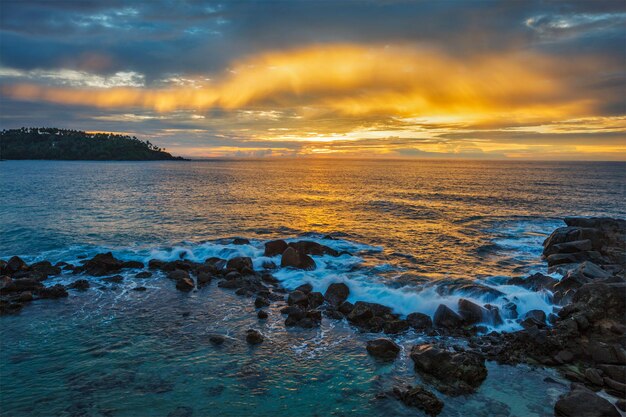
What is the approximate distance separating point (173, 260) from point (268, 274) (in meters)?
7.71

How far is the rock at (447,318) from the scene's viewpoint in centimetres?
1725

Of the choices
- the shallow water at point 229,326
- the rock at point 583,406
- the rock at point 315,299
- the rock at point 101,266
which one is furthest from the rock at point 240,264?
the rock at point 583,406

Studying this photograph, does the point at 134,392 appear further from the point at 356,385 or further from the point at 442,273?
the point at 442,273

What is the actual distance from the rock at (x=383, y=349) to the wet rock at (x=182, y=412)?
6.94 meters

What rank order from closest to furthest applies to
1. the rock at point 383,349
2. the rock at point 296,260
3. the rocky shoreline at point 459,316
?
the rocky shoreline at point 459,316
the rock at point 383,349
the rock at point 296,260

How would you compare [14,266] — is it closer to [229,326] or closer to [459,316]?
[229,326]

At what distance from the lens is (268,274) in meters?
24.5

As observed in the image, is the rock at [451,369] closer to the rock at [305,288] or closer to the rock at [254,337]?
the rock at [254,337]

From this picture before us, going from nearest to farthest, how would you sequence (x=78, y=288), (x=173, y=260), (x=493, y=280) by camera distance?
(x=78, y=288) < (x=493, y=280) < (x=173, y=260)

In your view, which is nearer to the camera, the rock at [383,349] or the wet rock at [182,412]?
the wet rock at [182,412]

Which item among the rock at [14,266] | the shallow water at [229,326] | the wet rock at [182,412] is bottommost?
the wet rock at [182,412]

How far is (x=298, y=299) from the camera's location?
1983cm

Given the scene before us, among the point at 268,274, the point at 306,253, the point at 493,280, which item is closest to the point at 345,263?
the point at 306,253

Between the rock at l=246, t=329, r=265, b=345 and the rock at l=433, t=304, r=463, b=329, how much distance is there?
808 cm
